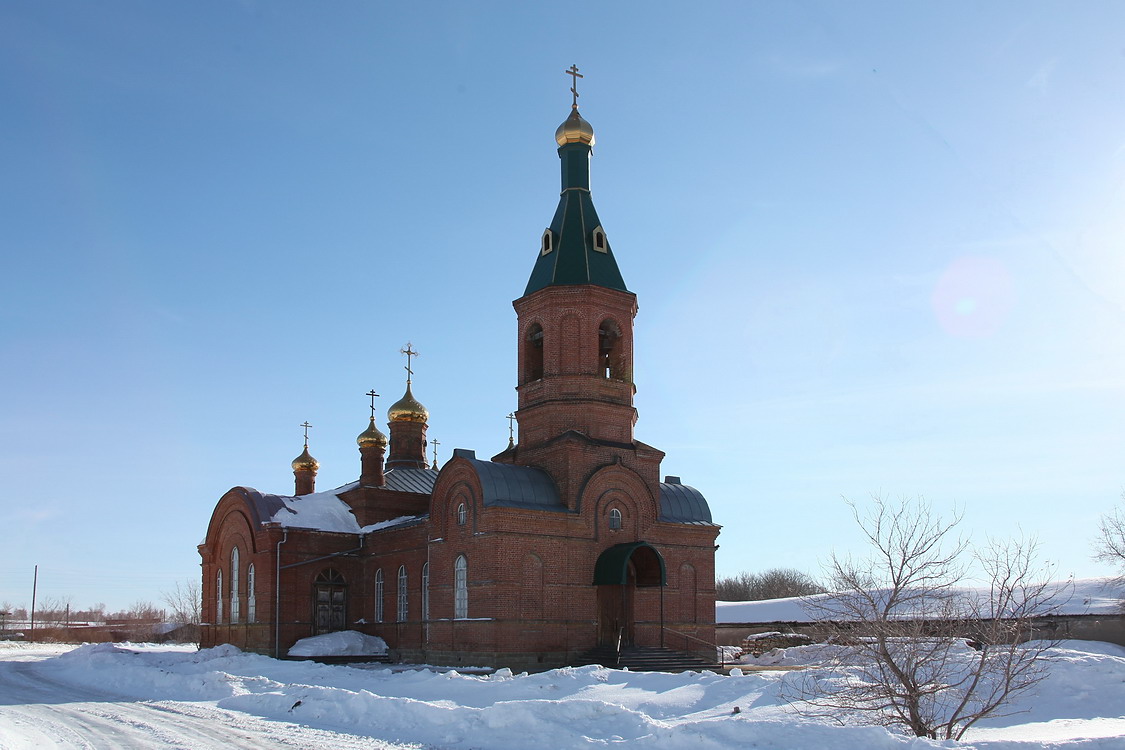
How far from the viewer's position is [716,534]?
23422 millimetres

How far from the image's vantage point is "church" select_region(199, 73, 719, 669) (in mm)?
20422

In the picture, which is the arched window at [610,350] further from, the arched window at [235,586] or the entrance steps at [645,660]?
the arched window at [235,586]

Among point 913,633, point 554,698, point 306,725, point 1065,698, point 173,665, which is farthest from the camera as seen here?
point 173,665

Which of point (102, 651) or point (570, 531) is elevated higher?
point (570, 531)

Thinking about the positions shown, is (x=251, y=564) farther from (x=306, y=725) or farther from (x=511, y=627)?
(x=306, y=725)

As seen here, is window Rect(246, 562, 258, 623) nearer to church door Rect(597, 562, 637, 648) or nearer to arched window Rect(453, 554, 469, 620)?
arched window Rect(453, 554, 469, 620)

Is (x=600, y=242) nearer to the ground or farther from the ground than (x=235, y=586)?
farther from the ground

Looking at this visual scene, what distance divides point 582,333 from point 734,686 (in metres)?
10.1

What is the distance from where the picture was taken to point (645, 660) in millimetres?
19906

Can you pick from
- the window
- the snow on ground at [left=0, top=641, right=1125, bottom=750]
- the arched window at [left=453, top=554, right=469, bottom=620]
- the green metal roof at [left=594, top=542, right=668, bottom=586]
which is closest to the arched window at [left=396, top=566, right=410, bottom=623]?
the arched window at [left=453, top=554, right=469, bottom=620]

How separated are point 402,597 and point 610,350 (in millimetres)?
7750

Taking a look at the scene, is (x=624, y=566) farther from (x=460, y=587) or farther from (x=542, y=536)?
(x=460, y=587)

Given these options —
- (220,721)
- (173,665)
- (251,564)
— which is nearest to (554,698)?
(220,721)

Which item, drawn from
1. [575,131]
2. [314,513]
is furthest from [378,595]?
[575,131]
